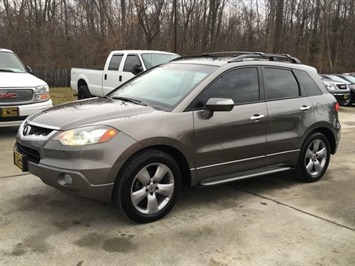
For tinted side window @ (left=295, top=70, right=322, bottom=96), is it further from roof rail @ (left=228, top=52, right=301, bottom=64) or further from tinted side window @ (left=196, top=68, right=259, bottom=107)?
tinted side window @ (left=196, top=68, right=259, bottom=107)

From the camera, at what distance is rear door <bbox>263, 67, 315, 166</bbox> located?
5043 millimetres

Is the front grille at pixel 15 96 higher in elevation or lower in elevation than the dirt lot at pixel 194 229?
higher

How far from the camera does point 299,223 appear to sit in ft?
13.9

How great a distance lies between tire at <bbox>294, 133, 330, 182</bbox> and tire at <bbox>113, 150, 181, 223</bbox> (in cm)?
209

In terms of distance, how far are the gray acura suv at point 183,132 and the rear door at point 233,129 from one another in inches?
0.5

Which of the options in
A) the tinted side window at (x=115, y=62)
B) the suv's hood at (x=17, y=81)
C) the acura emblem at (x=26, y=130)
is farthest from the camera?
the tinted side window at (x=115, y=62)

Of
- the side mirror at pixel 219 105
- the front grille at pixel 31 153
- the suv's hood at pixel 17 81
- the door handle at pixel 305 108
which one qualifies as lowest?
the front grille at pixel 31 153

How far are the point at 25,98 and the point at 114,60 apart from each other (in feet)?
14.6

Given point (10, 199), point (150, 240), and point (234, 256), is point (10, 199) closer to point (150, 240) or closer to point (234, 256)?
point (150, 240)

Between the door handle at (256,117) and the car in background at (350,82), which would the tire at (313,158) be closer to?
the door handle at (256,117)

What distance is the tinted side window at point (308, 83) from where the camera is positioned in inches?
220

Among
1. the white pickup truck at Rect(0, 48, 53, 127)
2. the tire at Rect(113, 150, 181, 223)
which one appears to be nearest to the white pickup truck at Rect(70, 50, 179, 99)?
the white pickup truck at Rect(0, 48, 53, 127)

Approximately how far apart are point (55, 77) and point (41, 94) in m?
13.3

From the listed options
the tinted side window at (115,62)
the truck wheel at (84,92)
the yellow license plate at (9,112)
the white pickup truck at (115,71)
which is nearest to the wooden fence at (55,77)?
the white pickup truck at (115,71)
